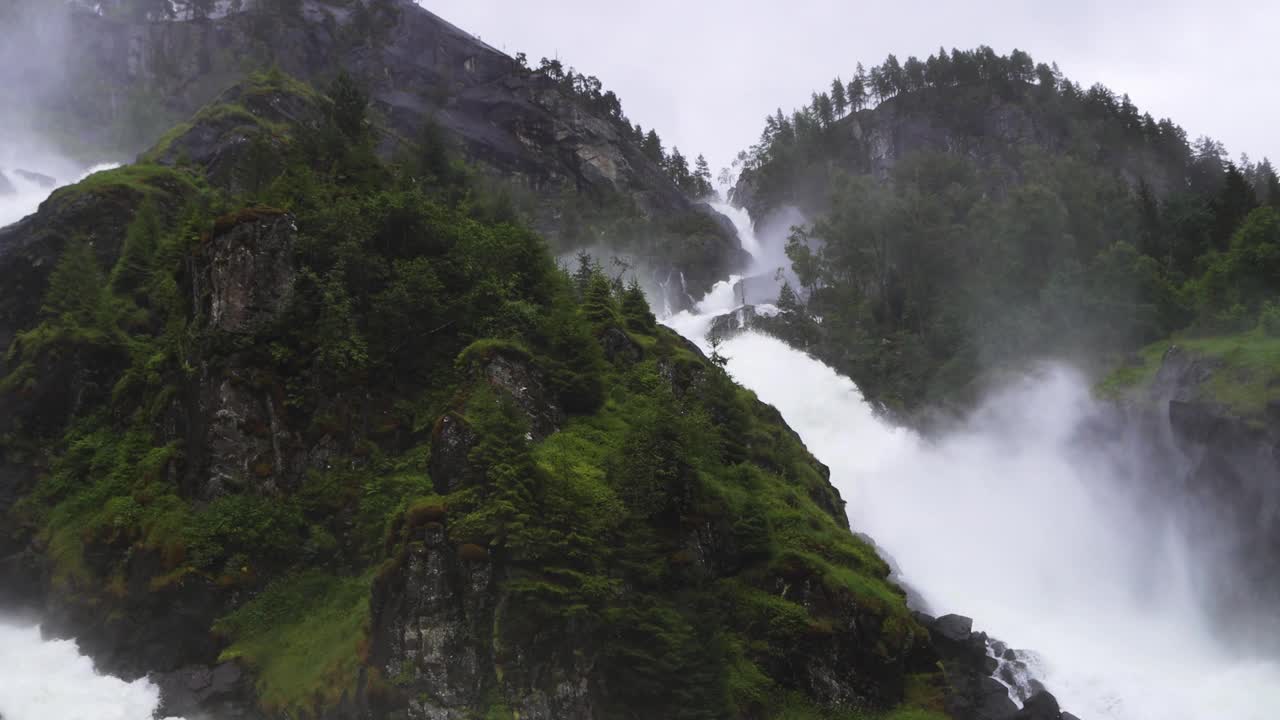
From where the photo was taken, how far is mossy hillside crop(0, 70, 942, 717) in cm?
1589

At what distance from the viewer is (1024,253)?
55094 millimetres

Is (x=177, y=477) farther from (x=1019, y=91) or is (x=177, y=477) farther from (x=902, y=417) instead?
(x=1019, y=91)

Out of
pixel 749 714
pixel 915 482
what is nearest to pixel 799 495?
pixel 749 714

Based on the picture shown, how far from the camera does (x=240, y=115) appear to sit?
138 ft

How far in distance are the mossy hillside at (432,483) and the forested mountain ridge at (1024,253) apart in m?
28.1

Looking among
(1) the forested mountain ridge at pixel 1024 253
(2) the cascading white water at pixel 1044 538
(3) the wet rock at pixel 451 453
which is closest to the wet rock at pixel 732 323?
(1) the forested mountain ridge at pixel 1024 253

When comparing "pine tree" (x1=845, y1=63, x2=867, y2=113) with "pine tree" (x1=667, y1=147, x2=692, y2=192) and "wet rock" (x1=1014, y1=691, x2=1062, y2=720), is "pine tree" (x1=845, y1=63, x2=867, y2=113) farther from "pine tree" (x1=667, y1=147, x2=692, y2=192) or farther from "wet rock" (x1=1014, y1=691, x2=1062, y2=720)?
"wet rock" (x1=1014, y1=691, x2=1062, y2=720)

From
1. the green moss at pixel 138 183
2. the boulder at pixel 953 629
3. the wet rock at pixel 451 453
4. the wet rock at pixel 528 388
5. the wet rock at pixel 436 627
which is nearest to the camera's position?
the wet rock at pixel 436 627

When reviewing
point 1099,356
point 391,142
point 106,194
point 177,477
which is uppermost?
point 391,142

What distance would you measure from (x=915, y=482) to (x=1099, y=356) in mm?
13425

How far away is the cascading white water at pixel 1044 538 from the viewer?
1107 inches

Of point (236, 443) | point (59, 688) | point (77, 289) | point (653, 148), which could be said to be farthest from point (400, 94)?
point (59, 688)

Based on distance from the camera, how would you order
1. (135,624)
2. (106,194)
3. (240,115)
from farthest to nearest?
(240,115) → (106,194) → (135,624)

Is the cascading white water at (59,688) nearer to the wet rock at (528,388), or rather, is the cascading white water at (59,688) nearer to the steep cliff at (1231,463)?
the wet rock at (528,388)
